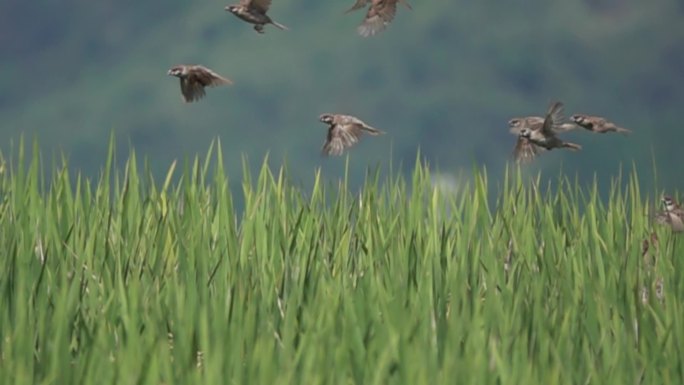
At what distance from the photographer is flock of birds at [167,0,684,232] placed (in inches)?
186

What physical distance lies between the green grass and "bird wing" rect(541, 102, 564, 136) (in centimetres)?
33

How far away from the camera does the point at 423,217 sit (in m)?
5.02

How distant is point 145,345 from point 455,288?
986mm

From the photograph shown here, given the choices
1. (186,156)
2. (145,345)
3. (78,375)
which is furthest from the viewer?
(186,156)

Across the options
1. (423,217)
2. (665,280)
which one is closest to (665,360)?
(665,280)

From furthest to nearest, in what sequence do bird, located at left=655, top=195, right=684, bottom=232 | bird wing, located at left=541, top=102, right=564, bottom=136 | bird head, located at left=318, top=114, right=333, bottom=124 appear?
bird head, located at left=318, top=114, right=333, bottom=124 → bird wing, located at left=541, top=102, right=564, bottom=136 → bird, located at left=655, top=195, right=684, bottom=232

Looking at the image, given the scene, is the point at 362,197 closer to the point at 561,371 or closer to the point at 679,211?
the point at 679,211

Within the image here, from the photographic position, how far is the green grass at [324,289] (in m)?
3.03

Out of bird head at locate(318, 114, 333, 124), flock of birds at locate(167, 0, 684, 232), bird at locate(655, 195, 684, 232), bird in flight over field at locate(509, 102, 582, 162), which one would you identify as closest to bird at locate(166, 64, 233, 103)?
flock of birds at locate(167, 0, 684, 232)

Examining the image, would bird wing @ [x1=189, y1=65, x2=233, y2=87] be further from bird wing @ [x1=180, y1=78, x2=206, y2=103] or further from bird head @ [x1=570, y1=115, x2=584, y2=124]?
bird head @ [x1=570, y1=115, x2=584, y2=124]

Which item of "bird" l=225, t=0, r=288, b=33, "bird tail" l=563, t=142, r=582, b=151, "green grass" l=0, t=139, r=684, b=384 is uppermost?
"bird" l=225, t=0, r=288, b=33

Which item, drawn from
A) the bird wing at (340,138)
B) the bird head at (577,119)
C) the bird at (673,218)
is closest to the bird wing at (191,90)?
the bird wing at (340,138)

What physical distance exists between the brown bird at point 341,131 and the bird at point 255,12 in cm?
46

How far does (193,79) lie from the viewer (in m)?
4.90
